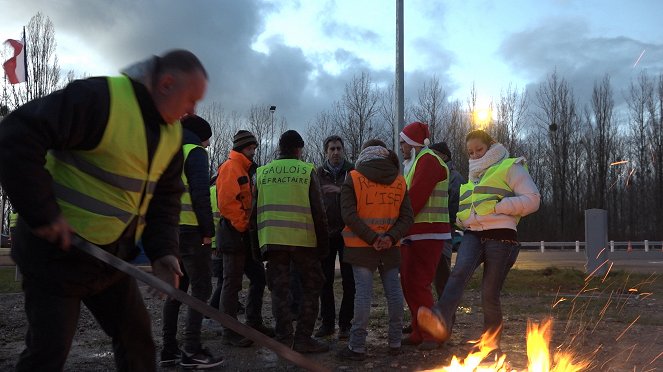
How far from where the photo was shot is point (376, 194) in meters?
5.95

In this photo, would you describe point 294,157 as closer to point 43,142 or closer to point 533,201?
point 533,201

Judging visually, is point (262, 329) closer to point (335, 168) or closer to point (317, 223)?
point (317, 223)

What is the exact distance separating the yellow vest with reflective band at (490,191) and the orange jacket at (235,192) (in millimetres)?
2205

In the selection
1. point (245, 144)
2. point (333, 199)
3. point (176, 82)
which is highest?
point (245, 144)

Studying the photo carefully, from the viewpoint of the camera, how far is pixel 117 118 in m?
2.68

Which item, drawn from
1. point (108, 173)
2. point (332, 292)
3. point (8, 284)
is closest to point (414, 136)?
A: point (332, 292)

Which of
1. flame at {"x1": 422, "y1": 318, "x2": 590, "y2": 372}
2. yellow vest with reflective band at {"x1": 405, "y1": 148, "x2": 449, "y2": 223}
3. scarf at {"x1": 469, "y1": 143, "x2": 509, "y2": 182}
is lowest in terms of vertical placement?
flame at {"x1": 422, "y1": 318, "x2": 590, "y2": 372}

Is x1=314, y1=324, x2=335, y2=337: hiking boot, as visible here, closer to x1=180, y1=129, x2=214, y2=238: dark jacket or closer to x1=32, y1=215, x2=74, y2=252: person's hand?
x1=180, y1=129, x2=214, y2=238: dark jacket

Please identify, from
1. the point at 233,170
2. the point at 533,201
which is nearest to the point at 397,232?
the point at 533,201

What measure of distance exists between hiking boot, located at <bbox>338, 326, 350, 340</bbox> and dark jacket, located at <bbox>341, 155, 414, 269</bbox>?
4.09 feet

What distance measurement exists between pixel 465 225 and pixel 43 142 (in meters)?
4.07

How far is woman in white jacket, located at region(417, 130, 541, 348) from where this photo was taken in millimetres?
5410

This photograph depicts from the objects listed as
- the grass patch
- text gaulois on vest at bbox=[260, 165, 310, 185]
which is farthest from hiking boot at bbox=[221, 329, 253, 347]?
the grass patch

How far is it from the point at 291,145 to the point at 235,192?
0.76 metres
